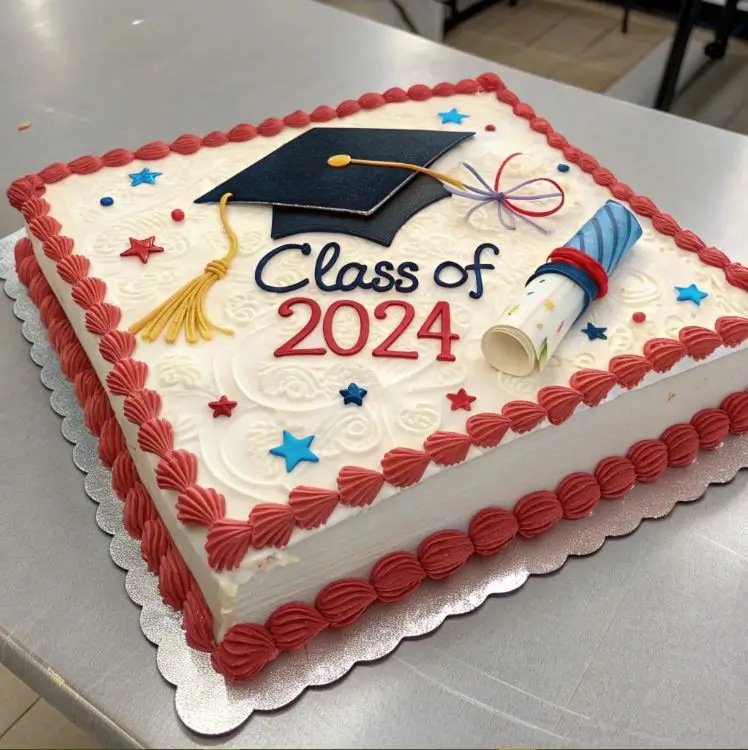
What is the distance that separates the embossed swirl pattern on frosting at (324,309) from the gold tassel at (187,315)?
2 cm

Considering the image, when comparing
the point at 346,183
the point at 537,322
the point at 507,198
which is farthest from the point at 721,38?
the point at 537,322

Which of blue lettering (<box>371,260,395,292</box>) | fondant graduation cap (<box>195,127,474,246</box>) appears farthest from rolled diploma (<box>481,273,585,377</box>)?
fondant graduation cap (<box>195,127,474,246</box>)

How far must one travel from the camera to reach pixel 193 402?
1.49m

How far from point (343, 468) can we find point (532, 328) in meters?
0.42

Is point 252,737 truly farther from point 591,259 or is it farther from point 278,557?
point 591,259

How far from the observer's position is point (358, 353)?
157cm

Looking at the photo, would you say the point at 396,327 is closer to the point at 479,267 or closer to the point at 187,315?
the point at 479,267

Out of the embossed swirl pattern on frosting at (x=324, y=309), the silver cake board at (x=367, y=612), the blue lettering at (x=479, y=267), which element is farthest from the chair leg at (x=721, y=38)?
the silver cake board at (x=367, y=612)

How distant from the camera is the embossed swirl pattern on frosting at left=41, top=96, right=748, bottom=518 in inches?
56.6

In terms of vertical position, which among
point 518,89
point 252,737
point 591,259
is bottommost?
point 252,737

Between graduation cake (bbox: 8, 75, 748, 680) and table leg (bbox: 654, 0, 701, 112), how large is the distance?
7.92 feet

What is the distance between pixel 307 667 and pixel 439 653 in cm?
23

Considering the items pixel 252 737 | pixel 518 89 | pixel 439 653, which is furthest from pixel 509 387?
pixel 518 89

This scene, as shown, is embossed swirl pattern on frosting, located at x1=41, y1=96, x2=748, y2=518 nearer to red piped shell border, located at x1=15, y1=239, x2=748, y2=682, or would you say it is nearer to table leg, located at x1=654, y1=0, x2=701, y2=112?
red piped shell border, located at x1=15, y1=239, x2=748, y2=682
